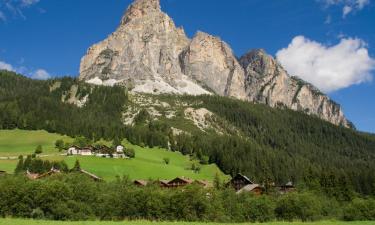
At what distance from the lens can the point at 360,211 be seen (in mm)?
77000

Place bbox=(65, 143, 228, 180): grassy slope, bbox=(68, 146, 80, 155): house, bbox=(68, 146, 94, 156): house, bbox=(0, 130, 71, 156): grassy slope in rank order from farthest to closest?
bbox=(0, 130, 71, 156): grassy slope < bbox=(68, 146, 94, 156): house < bbox=(68, 146, 80, 155): house < bbox=(65, 143, 228, 180): grassy slope

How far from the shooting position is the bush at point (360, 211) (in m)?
76.1

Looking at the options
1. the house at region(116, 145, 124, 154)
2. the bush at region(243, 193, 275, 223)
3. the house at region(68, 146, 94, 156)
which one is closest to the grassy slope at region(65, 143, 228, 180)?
the house at region(116, 145, 124, 154)

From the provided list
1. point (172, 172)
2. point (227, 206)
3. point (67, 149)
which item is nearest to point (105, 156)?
point (67, 149)

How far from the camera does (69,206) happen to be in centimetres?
6656

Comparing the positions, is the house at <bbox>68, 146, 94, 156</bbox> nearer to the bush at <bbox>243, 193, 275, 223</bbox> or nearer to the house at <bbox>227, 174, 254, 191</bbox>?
the house at <bbox>227, 174, 254, 191</bbox>

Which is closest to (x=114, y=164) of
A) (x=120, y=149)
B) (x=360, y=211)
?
(x=120, y=149)

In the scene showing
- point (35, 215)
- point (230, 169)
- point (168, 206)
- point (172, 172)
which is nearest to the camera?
point (35, 215)

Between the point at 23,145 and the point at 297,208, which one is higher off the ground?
the point at 23,145

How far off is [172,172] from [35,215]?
4287 inches

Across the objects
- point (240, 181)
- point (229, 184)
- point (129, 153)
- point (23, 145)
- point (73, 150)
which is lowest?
point (229, 184)

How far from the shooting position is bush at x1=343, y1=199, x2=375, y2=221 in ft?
250

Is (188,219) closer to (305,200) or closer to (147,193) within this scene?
(147,193)

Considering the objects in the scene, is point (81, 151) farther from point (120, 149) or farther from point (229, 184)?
point (229, 184)
